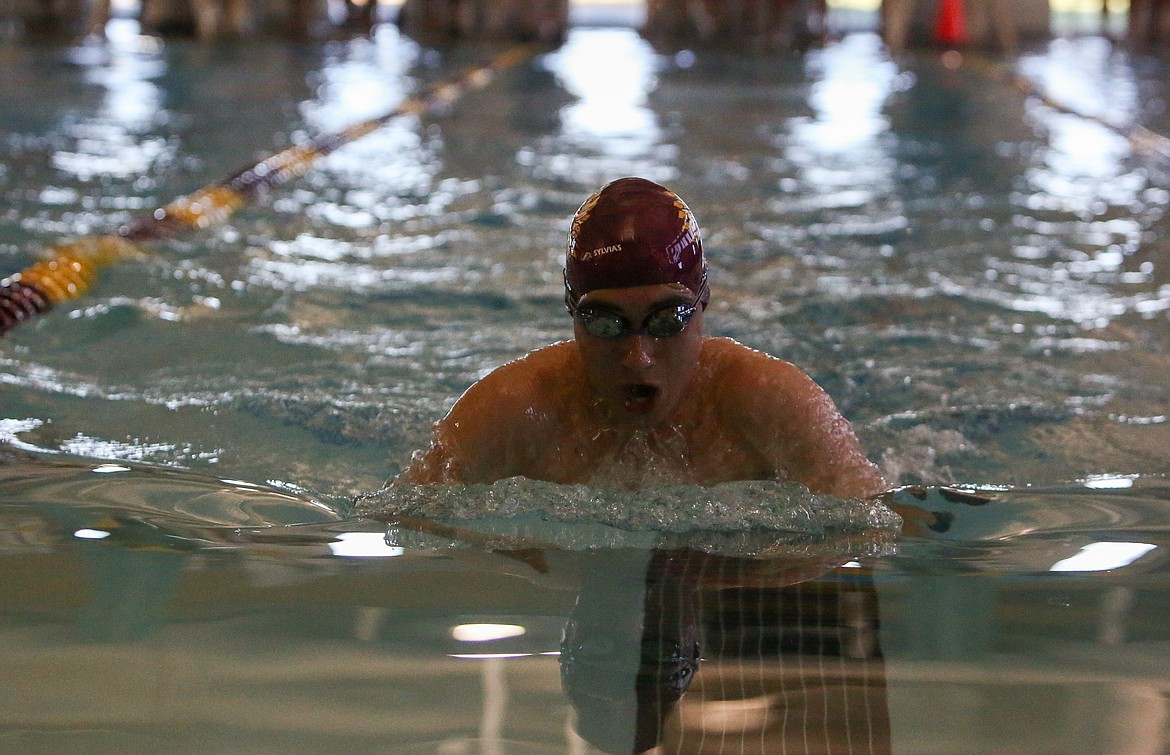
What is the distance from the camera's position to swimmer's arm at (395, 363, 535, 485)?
2588mm

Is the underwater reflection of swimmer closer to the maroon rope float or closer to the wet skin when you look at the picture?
the wet skin

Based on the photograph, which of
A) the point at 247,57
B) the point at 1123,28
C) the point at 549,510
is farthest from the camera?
the point at 1123,28

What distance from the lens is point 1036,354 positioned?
13.5 ft

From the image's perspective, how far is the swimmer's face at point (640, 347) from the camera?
2.36 meters

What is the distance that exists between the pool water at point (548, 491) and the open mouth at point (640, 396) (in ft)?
0.56

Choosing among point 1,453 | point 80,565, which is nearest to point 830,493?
point 80,565

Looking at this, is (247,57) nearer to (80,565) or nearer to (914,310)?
(914,310)

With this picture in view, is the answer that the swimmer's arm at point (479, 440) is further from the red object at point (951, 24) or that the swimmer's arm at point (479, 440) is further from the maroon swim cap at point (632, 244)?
the red object at point (951, 24)

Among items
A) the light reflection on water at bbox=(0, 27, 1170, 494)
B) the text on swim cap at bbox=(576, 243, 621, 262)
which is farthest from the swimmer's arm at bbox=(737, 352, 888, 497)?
the light reflection on water at bbox=(0, 27, 1170, 494)

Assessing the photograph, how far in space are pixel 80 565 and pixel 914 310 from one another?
3.05m

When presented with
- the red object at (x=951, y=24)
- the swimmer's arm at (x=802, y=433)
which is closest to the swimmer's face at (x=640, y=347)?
the swimmer's arm at (x=802, y=433)

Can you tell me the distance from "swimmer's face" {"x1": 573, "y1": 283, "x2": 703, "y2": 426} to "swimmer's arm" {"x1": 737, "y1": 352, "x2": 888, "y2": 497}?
0.14m

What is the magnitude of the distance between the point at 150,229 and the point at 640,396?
3.47 m

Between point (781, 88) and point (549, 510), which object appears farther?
point (781, 88)
